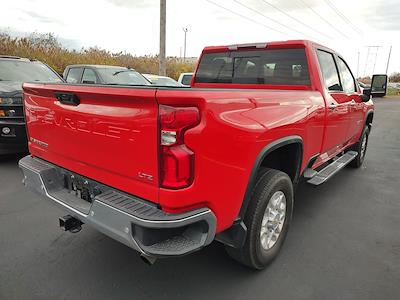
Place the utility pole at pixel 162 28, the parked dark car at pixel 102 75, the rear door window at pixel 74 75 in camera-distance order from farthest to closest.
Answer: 1. the utility pole at pixel 162 28
2. the rear door window at pixel 74 75
3. the parked dark car at pixel 102 75

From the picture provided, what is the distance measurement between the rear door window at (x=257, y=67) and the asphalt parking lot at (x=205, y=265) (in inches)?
63.8

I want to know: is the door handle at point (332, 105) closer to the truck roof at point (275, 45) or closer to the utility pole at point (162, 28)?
the truck roof at point (275, 45)

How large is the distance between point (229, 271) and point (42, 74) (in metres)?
5.90

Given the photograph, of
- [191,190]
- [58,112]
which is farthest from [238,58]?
[191,190]

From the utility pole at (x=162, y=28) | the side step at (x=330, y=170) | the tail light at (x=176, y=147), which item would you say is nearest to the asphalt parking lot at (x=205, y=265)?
the side step at (x=330, y=170)

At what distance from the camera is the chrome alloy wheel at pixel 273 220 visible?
276 centimetres

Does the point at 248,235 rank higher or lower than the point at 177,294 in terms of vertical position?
higher

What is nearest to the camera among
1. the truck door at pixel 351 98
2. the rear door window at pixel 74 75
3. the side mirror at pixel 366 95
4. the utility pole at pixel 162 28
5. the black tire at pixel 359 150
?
the truck door at pixel 351 98

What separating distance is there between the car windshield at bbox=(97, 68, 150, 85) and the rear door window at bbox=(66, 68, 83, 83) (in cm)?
64

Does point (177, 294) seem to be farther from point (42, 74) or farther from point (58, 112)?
point (42, 74)

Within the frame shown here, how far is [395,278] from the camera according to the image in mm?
2750

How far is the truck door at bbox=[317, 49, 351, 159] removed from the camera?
3.80 metres

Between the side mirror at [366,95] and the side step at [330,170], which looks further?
the side mirror at [366,95]

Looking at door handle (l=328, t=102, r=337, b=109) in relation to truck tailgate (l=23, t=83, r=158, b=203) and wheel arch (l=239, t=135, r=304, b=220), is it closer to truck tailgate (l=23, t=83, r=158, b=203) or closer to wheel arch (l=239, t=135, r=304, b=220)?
wheel arch (l=239, t=135, r=304, b=220)
